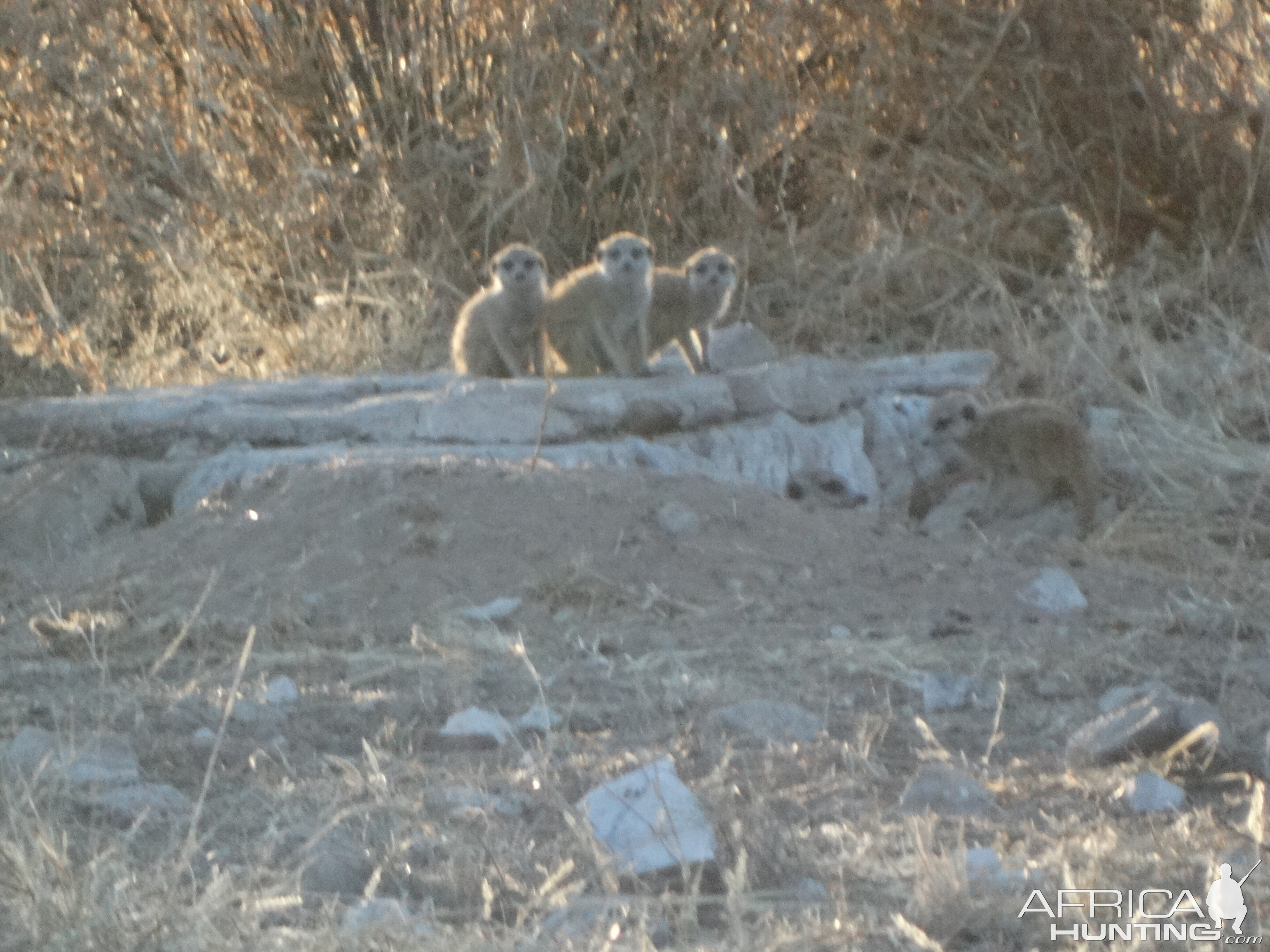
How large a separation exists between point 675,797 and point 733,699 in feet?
3.00

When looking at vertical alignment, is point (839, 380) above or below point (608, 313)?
below

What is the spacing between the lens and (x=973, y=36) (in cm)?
851

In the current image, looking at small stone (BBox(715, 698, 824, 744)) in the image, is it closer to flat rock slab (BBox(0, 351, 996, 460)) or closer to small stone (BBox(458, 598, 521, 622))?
small stone (BBox(458, 598, 521, 622))

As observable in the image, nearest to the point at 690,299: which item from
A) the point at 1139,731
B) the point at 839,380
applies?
the point at 839,380

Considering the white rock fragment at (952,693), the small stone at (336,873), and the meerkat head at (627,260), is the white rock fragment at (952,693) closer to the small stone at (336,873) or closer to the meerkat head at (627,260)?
the small stone at (336,873)

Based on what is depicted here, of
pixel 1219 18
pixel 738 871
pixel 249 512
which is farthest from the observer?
pixel 1219 18

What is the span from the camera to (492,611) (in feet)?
13.8

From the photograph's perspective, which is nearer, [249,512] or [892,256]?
[249,512]

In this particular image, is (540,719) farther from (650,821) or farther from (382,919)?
(382,919)

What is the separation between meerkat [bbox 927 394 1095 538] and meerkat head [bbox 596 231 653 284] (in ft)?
4.91

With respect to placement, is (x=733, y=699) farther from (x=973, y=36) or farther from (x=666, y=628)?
(x=973, y=36)

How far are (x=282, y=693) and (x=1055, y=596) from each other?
A: 218 cm

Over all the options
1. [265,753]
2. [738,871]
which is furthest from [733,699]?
[738,871]

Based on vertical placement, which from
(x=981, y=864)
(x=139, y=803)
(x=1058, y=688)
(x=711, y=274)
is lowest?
(x=711, y=274)
